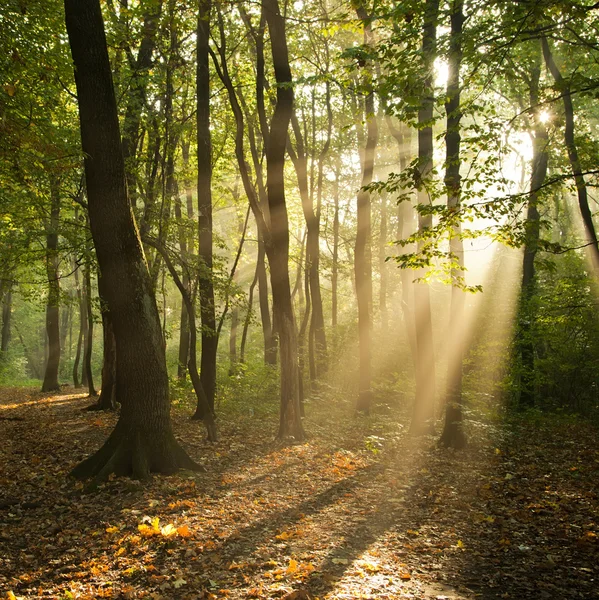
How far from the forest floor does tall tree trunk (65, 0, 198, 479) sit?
1.62 ft

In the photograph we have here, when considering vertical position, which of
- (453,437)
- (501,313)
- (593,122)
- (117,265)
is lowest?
(453,437)

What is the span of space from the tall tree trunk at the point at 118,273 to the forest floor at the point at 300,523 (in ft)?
1.62

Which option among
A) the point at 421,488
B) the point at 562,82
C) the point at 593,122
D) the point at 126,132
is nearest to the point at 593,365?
the point at 421,488

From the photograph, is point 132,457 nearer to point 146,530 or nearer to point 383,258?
point 146,530

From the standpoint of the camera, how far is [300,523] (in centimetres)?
639

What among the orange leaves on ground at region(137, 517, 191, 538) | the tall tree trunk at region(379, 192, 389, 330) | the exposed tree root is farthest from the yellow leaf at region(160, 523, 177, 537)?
the tall tree trunk at region(379, 192, 389, 330)

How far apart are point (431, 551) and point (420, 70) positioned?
624 centimetres

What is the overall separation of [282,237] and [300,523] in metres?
6.00

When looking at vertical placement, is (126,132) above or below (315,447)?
above

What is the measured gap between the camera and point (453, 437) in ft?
37.3

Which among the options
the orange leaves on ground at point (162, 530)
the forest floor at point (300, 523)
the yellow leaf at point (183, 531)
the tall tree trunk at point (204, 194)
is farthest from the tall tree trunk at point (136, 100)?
the yellow leaf at point (183, 531)

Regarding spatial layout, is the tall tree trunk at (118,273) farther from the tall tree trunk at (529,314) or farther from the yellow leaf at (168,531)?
the tall tree trunk at (529,314)

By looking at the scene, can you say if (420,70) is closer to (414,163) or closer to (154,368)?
(414,163)

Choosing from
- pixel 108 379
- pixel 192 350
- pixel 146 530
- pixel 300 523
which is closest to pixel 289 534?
pixel 300 523
